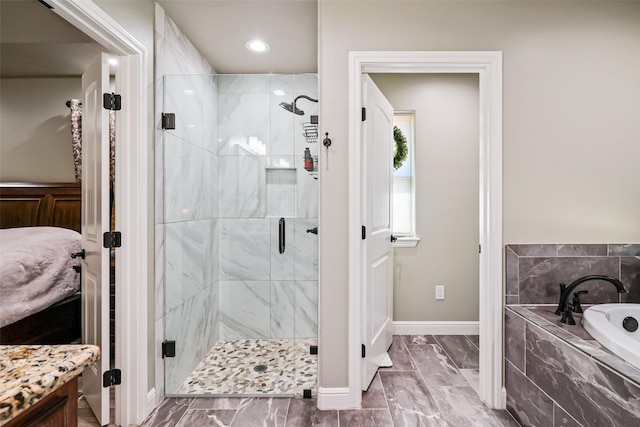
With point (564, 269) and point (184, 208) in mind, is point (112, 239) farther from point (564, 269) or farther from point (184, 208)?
point (564, 269)

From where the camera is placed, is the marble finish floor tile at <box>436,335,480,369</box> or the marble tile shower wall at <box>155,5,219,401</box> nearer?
the marble tile shower wall at <box>155,5,219,401</box>

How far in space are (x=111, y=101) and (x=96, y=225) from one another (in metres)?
0.68

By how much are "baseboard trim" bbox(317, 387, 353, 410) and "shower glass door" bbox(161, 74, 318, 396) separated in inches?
5.6

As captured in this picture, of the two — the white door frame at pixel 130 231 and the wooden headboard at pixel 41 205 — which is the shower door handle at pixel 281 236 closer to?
the white door frame at pixel 130 231

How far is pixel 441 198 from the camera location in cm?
317

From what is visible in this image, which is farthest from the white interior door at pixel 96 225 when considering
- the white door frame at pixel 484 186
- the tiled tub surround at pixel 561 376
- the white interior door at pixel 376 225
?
the tiled tub surround at pixel 561 376

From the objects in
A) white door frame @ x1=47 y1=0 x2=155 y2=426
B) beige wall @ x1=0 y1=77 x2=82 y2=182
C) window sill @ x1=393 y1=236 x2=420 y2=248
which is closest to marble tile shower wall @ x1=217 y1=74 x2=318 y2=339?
white door frame @ x1=47 y1=0 x2=155 y2=426

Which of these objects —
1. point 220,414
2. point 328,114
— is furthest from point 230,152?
point 220,414

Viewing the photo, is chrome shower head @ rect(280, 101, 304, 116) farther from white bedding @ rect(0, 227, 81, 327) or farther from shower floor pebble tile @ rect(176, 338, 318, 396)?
white bedding @ rect(0, 227, 81, 327)

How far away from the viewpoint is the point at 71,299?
244cm

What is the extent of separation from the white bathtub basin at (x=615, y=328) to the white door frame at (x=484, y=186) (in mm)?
465

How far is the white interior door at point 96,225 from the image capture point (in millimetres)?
1768

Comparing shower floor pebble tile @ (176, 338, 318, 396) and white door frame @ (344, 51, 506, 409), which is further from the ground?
white door frame @ (344, 51, 506, 409)

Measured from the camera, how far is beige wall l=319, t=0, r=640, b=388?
2002 mm
